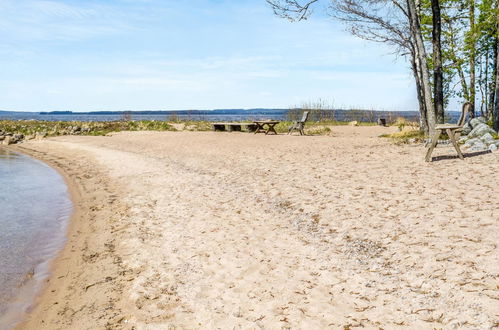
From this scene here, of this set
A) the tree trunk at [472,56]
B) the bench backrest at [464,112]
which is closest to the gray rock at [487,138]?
the bench backrest at [464,112]

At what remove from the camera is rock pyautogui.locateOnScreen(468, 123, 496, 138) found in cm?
1376

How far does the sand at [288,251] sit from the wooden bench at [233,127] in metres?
13.5

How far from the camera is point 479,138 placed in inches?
526

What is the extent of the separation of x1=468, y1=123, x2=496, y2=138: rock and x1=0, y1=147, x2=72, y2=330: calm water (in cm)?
1253

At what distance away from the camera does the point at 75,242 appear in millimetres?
7023

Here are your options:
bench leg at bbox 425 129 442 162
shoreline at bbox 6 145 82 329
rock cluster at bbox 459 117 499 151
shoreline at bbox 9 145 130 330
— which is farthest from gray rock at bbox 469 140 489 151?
shoreline at bbox 6 145 82 329

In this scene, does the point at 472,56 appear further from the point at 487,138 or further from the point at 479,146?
the point at 479,146

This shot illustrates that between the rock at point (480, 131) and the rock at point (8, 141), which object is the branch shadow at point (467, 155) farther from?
the rock at point (8, 141)

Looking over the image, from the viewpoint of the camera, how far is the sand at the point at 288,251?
4012mm

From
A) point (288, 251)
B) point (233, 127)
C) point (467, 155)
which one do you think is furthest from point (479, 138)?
point (233, 127)

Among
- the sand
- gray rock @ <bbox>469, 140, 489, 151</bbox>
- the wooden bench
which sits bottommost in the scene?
the sand

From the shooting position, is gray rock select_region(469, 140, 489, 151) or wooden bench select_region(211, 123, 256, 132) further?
wooden bench select_region(211, 123, 256, 132)

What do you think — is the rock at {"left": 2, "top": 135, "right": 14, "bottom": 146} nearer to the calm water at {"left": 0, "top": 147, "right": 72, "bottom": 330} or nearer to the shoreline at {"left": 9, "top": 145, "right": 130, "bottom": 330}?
the calm water at {"left": 0, "top": 147, "right": 72, "bottom": 330}

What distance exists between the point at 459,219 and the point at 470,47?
1664 centimetres
